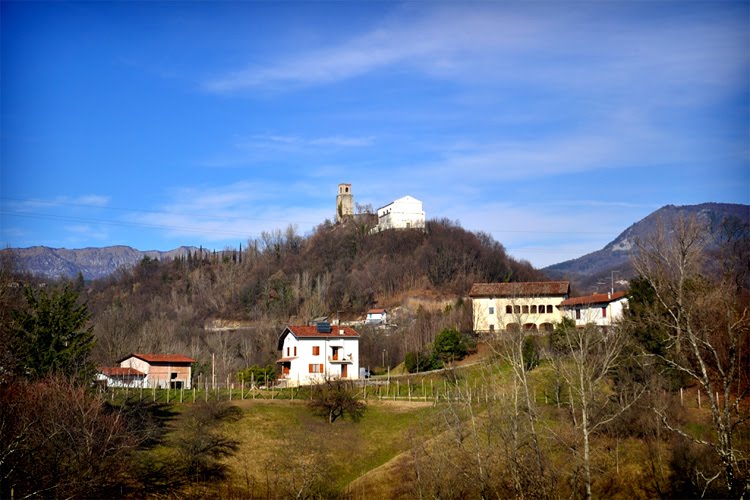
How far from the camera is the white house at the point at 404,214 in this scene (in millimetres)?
118000

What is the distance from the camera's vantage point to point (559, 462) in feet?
97.5

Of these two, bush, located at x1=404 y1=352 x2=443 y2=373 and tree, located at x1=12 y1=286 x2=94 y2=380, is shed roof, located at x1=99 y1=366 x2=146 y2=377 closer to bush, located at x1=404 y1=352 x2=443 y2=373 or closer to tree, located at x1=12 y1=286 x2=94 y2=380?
tree, located at x1=12 y1=286 x2=94 y2=380

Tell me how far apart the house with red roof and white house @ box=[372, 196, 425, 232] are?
69.4 meters

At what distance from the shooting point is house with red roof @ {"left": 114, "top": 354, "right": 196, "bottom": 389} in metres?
48.8

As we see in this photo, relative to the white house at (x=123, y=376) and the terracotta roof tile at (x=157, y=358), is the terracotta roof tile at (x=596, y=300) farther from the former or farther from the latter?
the white house at (x=123, y=376)

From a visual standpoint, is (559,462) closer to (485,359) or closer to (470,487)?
(470,487)

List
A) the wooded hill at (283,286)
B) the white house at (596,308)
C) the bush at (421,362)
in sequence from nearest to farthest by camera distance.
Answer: the bush at (421,362) → the white house at (596,308) → the wooded hill at (283,286)

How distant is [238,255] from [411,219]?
41.7 m

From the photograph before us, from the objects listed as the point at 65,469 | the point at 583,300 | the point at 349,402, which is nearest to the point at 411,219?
the point at 583,300

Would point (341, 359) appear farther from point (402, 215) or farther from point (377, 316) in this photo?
point (402, 215)

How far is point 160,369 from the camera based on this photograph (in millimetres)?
49625

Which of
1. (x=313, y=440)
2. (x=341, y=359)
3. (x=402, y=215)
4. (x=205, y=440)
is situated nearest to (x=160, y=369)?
(x=341, y=359)

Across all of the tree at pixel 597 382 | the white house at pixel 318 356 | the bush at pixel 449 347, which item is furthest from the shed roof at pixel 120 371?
the tree at pixel 597 382

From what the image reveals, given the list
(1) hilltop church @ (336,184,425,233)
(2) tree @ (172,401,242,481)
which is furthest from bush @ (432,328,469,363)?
(1) hilltop church @ (336,184,425,233)
